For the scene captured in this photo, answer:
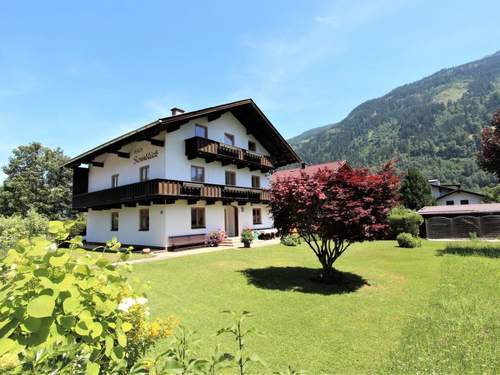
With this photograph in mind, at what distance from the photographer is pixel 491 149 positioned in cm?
1537

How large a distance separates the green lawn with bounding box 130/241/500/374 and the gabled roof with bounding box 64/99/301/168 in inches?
352

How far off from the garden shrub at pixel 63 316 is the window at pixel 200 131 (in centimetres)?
1993

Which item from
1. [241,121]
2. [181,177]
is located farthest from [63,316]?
[241,121]

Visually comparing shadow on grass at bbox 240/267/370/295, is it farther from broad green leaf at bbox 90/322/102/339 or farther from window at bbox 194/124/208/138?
window at bbox 194/124/208/138

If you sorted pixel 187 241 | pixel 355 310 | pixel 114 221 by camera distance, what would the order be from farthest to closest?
pixel 114 221 → pixel 187 241 → pixel 355 310

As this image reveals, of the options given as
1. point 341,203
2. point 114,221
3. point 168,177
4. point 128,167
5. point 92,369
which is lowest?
point 92,369

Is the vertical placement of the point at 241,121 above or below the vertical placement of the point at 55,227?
above

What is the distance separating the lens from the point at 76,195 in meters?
26.4

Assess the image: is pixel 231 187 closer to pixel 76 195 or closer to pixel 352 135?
pixel 76 195

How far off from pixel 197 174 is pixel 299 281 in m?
13.2

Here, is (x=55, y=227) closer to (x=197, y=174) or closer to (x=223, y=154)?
(x=197, y=174)

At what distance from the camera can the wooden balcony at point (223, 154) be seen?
1997 centimetres

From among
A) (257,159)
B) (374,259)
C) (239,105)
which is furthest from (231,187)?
(374,259)

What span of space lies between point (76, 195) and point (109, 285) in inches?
1128
